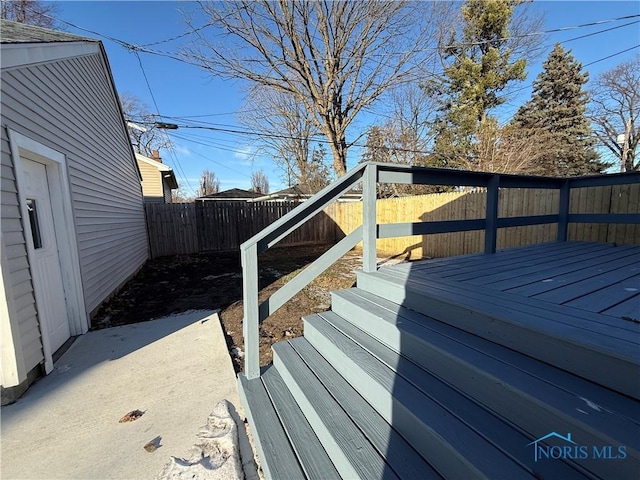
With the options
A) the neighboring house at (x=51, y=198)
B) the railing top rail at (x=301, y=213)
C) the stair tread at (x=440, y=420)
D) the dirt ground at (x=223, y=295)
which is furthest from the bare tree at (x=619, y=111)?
the neighboring house at (x=51, y=198)

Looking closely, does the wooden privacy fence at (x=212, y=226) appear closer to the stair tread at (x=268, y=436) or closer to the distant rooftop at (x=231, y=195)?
the stair tread at (x=268, y=436)

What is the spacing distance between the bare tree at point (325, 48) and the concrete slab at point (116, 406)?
8.96 meters

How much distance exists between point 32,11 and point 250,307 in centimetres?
1793

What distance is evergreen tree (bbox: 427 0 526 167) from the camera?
12.3 m

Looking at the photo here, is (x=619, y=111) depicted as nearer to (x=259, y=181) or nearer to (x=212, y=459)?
(x=212, y=459)

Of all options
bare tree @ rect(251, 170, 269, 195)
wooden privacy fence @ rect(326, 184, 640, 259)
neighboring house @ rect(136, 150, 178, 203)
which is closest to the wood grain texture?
wooden privacy fence @ rect(326, 184, 640, 259)

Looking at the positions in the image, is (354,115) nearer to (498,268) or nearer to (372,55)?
(372,55)

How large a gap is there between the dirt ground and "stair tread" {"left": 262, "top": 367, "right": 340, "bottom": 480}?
30.8 inches

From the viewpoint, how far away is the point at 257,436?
1.53 m

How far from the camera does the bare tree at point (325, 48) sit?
9211 mm

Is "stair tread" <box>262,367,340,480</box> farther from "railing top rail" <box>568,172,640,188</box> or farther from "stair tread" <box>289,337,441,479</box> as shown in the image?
"railing top rail" <box>568,172,640,188</box>

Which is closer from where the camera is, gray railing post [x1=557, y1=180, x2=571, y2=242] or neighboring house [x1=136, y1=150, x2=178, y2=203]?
gray railing post [x1=557, y1=180, x2=571, y2=242]

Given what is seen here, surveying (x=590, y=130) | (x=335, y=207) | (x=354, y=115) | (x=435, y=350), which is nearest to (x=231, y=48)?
(x=354, y=115)

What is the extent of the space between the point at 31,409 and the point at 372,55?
39.5 ft
